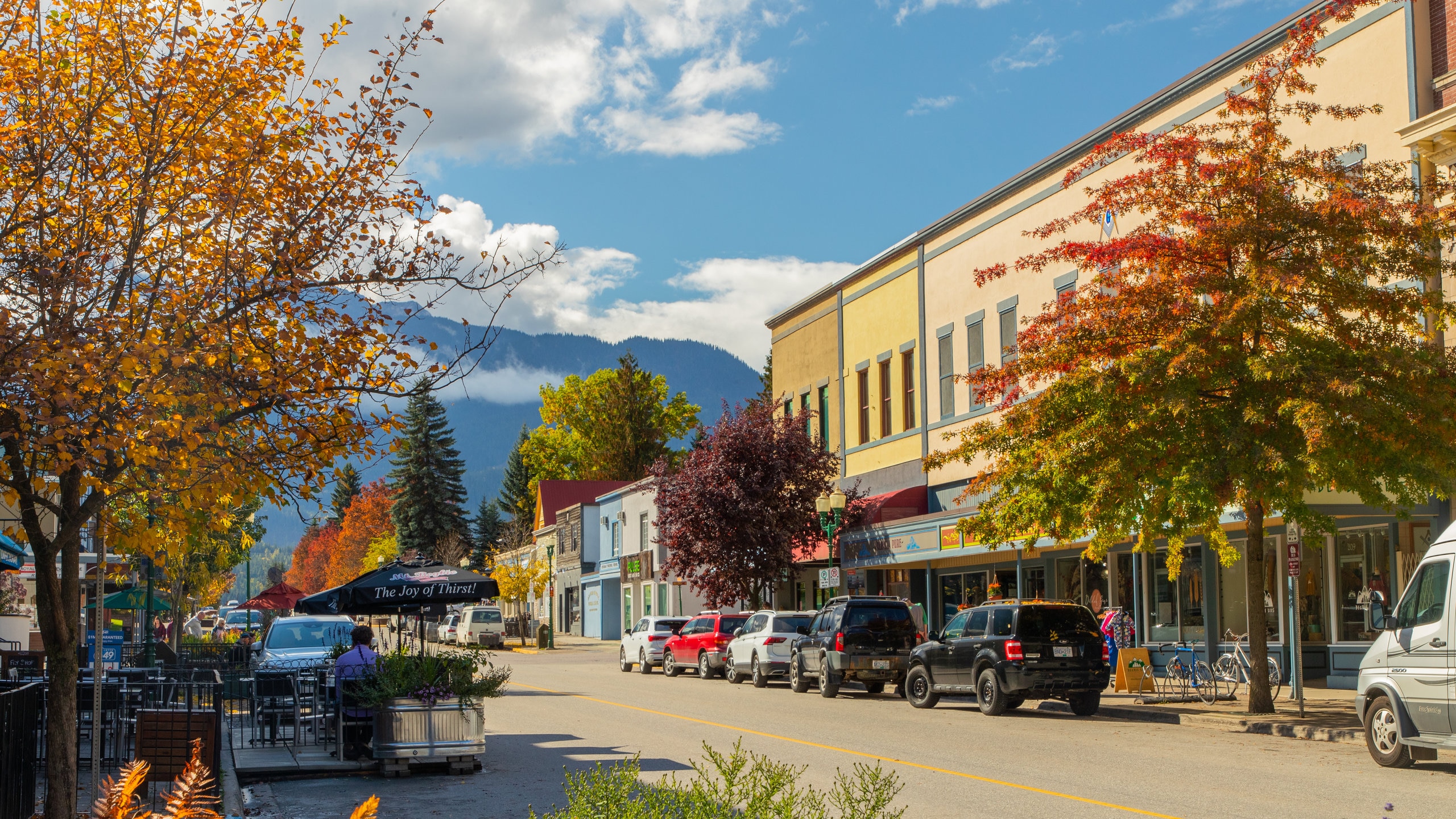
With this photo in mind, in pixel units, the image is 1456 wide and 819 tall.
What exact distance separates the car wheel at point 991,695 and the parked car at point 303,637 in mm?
11001

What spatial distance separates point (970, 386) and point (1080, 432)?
1320 centimetres

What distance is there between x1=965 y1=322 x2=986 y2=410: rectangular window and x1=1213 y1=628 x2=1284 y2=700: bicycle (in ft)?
32.0

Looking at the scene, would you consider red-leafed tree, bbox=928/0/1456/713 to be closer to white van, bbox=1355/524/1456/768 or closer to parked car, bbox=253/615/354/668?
white van, bbox=1355/524/1456/768

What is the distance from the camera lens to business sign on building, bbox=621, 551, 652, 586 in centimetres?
6025

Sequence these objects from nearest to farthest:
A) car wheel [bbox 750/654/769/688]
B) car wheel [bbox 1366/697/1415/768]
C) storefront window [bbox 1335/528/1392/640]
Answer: car wheel [bbox 1366/697/1415/768] → storefront window [bbox 1335/528/1392/640] → car wheel [bbox 750/654/769/688]

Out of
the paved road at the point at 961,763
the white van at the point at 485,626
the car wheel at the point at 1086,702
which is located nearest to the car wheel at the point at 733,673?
the paved road at the point at 961,763

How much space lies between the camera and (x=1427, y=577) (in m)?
13.4

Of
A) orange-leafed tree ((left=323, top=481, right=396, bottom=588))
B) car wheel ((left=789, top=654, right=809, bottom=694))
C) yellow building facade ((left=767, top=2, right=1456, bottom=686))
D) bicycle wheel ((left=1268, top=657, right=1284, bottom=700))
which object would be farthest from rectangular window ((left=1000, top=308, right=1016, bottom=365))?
orange-leafed tree ((left=323, top=481, right=396, bottom=588))

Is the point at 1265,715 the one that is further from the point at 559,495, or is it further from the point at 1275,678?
the point at 559,495

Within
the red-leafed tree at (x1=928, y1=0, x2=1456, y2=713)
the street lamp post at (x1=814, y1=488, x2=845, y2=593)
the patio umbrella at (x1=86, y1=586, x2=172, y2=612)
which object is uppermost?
the red-leafed tree at (x1=928, y1=0, x2=1456, y2=713)

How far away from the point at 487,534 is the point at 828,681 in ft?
283

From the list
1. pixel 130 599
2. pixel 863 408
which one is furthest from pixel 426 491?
A: pixel 130 599

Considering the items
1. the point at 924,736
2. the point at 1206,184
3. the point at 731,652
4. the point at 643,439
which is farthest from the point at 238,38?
the point at 643,439

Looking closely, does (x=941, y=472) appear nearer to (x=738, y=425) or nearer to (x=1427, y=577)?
(x=738, y=425)
